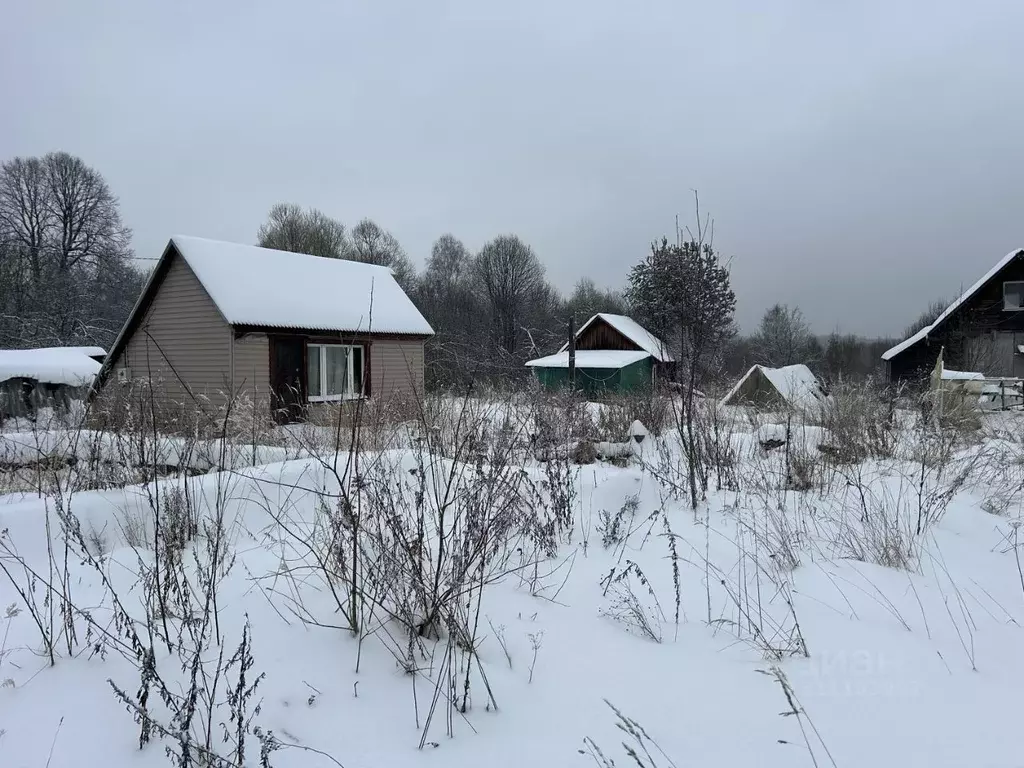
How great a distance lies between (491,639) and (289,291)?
12698 mm

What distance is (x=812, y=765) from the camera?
5.32 ft

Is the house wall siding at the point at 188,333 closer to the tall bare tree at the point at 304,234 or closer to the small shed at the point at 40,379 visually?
the small shed at the point at 40,379

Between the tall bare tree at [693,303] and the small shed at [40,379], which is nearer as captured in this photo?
the tall bare tree at [693,303]

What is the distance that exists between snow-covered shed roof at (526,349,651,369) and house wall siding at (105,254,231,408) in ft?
45.8

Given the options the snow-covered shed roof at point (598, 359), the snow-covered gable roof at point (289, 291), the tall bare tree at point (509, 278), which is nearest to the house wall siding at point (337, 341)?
the snow-covered gable roof at point (289, 291)

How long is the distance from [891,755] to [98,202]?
3662cm

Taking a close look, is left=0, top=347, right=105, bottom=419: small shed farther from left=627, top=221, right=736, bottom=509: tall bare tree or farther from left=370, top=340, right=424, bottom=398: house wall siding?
left=627, top=221, right=736, bottom=509: tall bare tree

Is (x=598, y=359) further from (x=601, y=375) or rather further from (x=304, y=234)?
(x=304, y=234)

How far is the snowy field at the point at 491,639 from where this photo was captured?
1.70 m

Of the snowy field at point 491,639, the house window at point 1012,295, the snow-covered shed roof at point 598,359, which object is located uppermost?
the house window at point 1012,295

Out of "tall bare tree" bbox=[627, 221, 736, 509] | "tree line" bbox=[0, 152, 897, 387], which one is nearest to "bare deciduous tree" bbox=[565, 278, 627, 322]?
"tree line" bbox=[0, 152, 897, 387]

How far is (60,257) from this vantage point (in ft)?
88.0

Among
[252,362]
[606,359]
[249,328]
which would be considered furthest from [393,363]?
[606,359]

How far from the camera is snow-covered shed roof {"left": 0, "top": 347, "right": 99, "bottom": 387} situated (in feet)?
39.9
